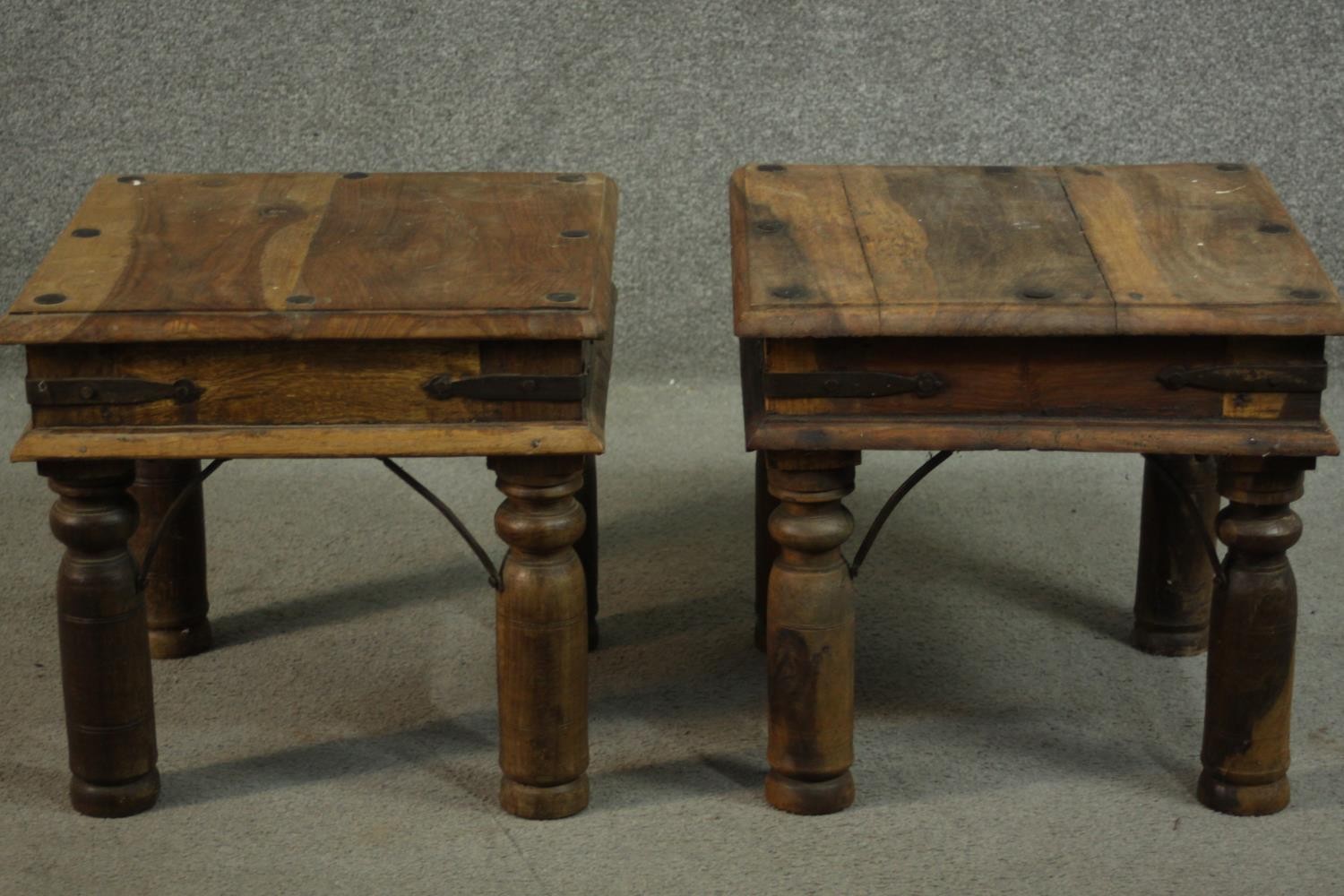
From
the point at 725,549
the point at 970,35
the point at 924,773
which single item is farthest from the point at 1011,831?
the point at 970,35

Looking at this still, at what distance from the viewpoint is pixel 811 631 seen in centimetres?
237

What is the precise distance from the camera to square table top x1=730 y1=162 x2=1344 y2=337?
88.7 inches

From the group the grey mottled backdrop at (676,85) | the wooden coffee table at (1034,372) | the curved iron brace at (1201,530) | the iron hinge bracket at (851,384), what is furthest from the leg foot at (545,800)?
the grey mottled backdrop at (676,85)

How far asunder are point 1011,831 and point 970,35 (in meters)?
2.00

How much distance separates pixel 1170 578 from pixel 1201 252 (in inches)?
23.9

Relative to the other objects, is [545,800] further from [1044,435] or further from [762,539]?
[1044,435]

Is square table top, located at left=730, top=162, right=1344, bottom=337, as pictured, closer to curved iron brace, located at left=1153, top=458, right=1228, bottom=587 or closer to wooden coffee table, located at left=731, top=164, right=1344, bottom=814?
wooden coffee table, located at left=731, top=164, right=1344, bottom=814

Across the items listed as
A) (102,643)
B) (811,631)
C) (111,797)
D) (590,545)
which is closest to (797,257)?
(811,631)

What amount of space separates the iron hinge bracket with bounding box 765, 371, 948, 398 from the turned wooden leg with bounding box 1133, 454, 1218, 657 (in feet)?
2.05

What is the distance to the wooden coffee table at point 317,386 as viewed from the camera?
2.28 m

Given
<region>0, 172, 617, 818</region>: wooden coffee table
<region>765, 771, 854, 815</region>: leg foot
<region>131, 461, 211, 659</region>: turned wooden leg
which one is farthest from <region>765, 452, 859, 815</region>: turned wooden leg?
<region>131, 461, 211, 659</region>: turned wooden leg

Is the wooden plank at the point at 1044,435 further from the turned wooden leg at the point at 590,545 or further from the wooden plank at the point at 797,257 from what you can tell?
the turned wooden leg at the point at 590,545

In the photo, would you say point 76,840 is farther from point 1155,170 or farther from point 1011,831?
point 1155,170

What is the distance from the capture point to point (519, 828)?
2.42 meters
